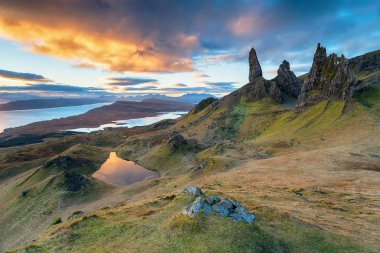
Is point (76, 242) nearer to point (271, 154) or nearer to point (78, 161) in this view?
point (271, 154)

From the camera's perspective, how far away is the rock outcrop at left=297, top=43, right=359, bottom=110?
5635 inches

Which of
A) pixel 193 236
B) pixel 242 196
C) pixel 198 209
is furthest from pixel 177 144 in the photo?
pixel 193 236

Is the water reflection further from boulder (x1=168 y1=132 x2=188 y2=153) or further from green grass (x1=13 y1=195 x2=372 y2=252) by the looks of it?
green grass (x1=13 y1=195 x2=372 y2=252)

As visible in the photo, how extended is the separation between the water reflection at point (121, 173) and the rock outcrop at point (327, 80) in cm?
8963

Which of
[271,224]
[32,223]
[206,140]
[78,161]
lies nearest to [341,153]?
[271,224]

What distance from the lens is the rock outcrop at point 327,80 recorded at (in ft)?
470

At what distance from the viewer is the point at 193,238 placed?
2889 centimetres

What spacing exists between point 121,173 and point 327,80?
382 feet

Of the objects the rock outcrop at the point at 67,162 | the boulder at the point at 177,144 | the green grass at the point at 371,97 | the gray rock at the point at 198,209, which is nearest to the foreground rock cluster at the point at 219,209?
the gray rock at the point at 198,209

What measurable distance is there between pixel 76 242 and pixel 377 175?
59.5m

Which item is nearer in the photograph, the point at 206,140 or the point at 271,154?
the point at 271,154

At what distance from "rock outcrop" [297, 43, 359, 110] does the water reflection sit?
89634 mm

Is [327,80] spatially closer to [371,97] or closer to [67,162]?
[371,97]

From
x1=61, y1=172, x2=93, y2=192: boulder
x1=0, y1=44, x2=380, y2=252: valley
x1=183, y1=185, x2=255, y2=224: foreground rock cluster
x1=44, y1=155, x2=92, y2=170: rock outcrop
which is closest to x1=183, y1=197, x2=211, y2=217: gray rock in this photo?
x1=183, y1=185, x2=255, y2=224: foreground rock cluster
